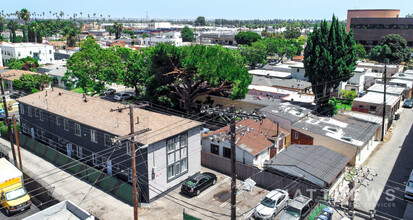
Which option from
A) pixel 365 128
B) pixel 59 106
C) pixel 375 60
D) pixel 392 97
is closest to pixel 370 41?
pixel 375 60

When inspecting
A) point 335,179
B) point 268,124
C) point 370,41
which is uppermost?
point 370,41

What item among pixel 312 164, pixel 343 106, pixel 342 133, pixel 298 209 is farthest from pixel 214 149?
pixel 343 106

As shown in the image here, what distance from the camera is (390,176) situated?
97.2 feet

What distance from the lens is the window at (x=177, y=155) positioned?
1033 inches

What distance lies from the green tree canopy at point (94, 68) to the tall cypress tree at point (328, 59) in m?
27.5

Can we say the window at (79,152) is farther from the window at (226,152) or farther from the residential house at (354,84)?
the residential house at (354,84)

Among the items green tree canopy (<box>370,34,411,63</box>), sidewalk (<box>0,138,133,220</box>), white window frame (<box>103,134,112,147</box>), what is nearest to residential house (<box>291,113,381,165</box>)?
white window frame (<box>103,134,112,147</box>)

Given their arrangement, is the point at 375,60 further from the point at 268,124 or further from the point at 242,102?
the point at 268,124

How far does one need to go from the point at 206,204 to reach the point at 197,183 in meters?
1.96

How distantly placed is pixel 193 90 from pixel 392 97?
28721 mm

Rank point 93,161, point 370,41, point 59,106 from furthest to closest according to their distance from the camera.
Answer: point 370,41, point 59,106, point 93,161

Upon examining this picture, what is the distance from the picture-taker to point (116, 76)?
160ft

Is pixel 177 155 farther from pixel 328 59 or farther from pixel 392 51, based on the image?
pixel 392 51

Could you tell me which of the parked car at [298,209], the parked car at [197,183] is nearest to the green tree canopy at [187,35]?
the parked car at [197,183]
